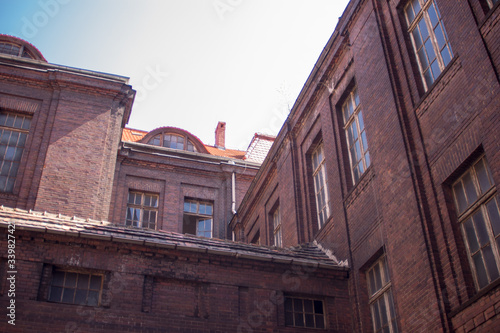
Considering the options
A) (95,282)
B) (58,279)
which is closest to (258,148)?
(95,282)

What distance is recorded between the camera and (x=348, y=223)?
13297mm

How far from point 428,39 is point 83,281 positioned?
8.15 meters

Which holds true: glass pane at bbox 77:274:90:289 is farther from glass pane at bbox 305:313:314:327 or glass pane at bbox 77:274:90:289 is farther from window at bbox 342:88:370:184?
window at bbox 342:88:370:184

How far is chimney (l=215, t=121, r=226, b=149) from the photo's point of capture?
28875mm

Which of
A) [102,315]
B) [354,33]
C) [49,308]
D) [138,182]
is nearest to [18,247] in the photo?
[49,308]

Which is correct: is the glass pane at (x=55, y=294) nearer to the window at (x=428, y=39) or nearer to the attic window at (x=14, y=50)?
the window at (x=428, y=39)

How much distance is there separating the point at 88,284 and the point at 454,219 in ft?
22.3

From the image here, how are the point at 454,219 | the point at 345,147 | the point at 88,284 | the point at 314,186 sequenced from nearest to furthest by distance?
the point at 454,219
the point at 88,284
the point at 345,147
the point at 314,186

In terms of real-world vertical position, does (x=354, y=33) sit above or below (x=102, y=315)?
above

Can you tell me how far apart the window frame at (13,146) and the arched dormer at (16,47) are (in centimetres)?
276

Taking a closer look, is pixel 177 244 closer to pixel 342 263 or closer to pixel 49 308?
pixel 49 308

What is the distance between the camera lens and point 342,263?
13.1 m

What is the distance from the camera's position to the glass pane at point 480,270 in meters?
8.75

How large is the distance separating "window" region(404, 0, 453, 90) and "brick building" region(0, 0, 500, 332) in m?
0.04
